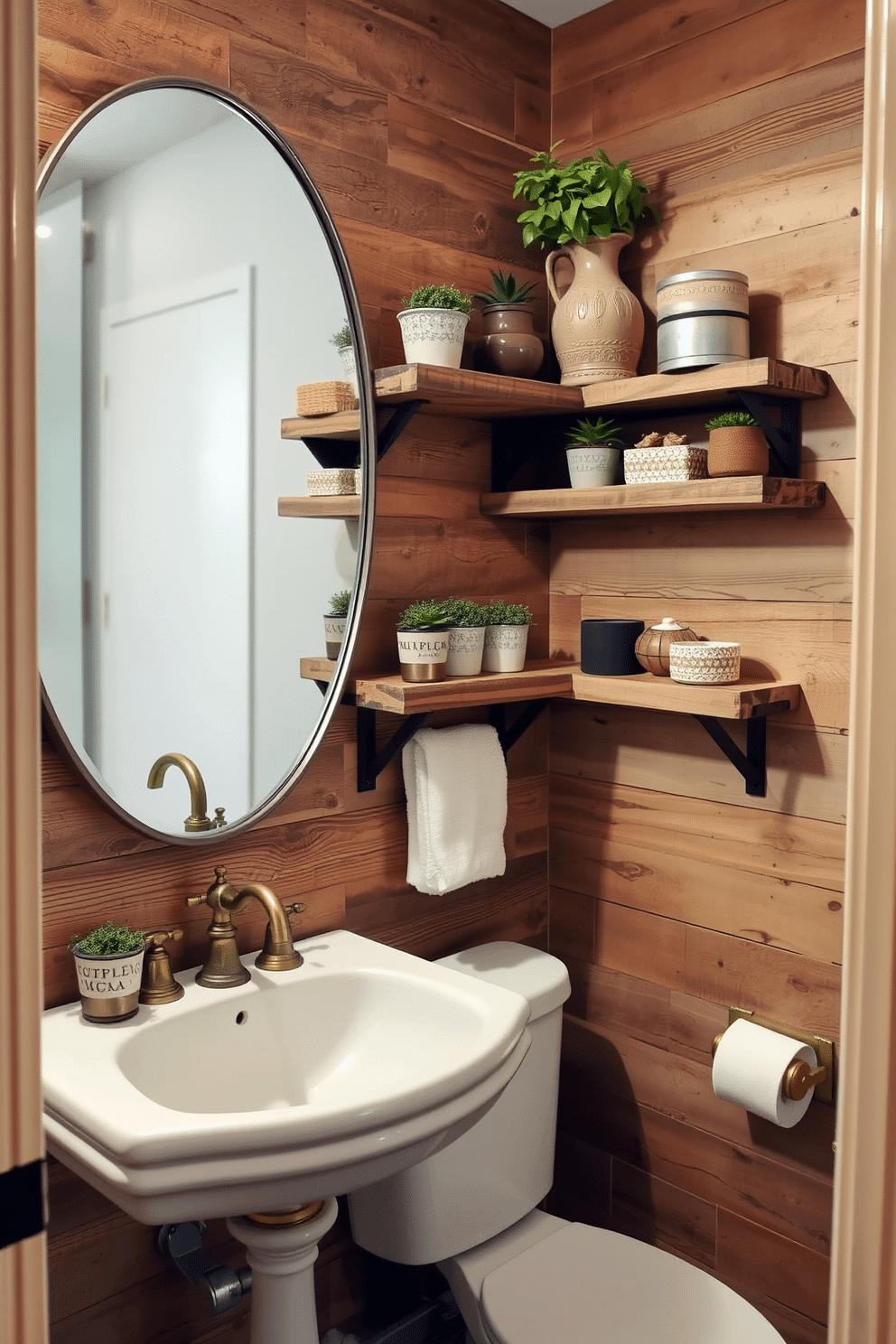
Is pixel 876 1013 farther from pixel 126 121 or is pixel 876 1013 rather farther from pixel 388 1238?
pixel 126 121

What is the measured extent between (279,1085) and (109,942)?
31 centimetres

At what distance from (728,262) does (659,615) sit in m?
0.59

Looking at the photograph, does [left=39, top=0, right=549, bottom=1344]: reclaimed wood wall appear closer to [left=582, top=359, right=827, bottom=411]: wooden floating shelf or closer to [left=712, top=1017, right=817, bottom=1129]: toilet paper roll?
[left=582, top=359, right=827, bottom=411]: wooden floating shelf

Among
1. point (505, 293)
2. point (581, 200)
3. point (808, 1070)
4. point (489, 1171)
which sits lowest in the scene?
point (489, 1171)

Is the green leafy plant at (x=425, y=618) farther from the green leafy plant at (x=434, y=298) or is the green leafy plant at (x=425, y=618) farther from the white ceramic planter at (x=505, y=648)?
the green leafy plant at (x=434, y=298)

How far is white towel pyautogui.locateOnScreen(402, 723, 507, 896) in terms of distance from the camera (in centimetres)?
174

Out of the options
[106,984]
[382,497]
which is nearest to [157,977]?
[106,984]

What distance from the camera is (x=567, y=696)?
181 centimetres

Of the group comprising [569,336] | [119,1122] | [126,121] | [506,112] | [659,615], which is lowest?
[119,1122]

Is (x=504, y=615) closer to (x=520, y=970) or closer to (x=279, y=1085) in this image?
(x=520, y=970)

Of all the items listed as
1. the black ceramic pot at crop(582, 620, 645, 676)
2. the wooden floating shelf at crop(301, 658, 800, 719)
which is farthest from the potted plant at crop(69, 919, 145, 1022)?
the black ceramic pot at crop(582, 620, 645, 676)

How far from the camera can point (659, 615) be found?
6.19 ft

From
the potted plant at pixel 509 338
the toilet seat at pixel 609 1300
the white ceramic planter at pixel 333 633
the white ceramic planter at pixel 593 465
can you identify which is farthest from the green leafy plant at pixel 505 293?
the toilet seat at pixel 609 1300

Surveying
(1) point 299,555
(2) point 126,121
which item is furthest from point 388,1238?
(2) point 126,121
